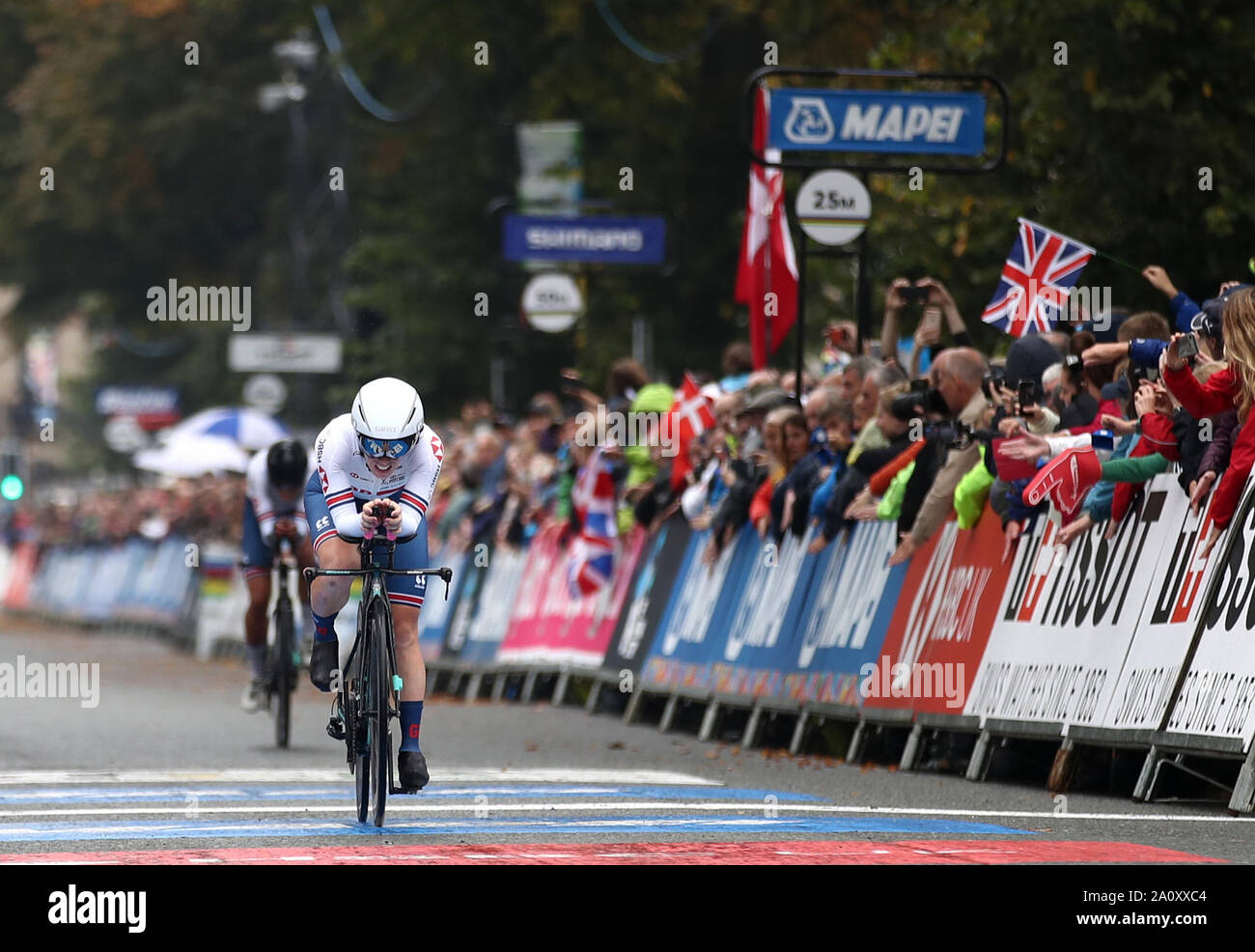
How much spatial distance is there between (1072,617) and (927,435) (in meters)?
2.11

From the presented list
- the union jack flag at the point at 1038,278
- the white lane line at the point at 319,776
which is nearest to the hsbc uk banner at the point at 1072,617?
the white lane line at the point at 319,776

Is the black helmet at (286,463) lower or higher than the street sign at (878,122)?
lower

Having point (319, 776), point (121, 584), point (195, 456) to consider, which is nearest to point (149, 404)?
point (121, 584)

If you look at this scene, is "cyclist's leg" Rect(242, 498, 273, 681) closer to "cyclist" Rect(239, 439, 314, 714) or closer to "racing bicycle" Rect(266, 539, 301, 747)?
"cyclist" Rect(239, 439, 314, 714)

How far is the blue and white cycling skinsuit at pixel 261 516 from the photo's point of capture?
655 inches

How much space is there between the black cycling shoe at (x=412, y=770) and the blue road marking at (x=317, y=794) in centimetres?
121

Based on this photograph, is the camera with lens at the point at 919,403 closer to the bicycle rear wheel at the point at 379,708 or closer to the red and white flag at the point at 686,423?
the red and white flag at the point at 686,423

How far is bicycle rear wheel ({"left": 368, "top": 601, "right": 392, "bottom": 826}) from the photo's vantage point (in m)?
10.6

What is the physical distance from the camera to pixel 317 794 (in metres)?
12.5

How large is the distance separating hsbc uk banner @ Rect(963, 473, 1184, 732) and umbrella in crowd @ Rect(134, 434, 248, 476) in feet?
58.4

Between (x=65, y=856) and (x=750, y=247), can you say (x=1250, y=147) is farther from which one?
(x=65, y=856)

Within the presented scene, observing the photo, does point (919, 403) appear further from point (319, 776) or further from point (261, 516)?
point (261, 516)

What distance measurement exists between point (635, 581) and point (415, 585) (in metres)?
8.66

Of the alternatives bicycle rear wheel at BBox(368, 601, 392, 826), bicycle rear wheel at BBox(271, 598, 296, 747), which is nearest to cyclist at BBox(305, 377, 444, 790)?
bicycle rear wheel at BBox(368, 601, 392, 826)
